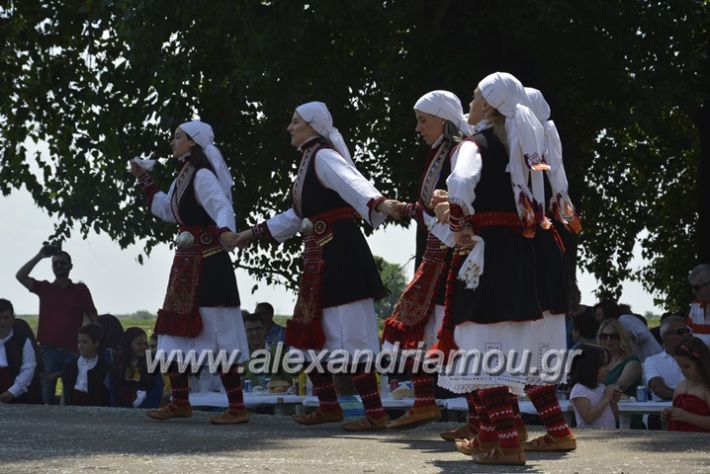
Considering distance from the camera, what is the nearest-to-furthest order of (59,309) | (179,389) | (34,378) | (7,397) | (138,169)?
(179,389)
(138,169)
(7,397)
(34,378)
(59,309)

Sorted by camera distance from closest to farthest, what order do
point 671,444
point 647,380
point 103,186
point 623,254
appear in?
point 671,444 < point 647,380 < point 103,186 < point 623,254

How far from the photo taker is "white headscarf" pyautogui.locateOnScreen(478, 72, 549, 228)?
702 centimetres

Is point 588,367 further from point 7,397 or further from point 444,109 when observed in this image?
point 7,397

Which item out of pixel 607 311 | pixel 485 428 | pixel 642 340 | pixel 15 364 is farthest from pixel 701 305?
pixel 15 364

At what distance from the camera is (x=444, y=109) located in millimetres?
8344

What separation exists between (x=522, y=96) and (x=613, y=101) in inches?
337

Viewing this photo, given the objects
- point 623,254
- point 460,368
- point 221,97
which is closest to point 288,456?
point 460,368

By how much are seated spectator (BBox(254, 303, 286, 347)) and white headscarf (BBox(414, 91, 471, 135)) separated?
5231mm

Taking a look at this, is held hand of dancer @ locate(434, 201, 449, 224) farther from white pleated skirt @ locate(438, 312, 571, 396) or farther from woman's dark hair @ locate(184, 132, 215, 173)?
woman's dark hair @ locate(184, 132, 215, 173)

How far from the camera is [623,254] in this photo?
2150 centimetres

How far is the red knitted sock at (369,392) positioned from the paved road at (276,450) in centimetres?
21

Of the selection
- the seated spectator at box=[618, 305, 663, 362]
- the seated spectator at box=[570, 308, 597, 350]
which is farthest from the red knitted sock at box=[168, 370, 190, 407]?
the seated spectator at box=[618, 305, 663, 362]

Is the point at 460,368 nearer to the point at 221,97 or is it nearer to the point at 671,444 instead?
the point at 671,444

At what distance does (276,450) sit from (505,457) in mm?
1495
